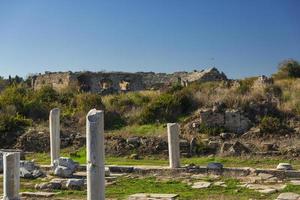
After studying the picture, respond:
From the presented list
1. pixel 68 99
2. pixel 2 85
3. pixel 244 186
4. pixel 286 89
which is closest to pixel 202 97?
pixel 286 89

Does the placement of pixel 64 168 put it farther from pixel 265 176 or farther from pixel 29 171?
pixel 265 176

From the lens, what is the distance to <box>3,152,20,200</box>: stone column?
13.3 metres

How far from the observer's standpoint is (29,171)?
17.9 meters

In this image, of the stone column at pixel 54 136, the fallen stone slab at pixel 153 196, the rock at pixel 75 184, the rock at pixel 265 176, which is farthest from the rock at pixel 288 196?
the stone column at pixel 54 136

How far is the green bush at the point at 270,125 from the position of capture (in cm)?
2325

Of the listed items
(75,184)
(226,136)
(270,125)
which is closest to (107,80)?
(226,136)

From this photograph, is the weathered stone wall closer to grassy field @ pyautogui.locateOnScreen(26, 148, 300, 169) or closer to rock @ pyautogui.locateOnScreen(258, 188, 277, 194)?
grassy field @ pyautogui.locateOnScreen(26, 148, 300, 169)

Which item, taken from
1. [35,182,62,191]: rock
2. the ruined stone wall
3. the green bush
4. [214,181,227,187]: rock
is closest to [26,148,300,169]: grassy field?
the green bush

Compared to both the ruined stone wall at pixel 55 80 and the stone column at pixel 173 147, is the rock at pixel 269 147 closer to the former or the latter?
the stone column at pixel 173 147

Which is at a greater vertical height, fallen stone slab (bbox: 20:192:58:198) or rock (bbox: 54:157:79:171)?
rock (bbox: 54:157:79:171)

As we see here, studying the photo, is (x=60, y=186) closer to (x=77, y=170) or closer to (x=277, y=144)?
(x=77, y=170)

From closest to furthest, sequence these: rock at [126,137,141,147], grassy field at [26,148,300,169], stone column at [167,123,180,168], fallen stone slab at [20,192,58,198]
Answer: fallen stone slab at [20,192,58,198]
stone column at [167,123,180,168]
grassy field at [26,148,300,169]
rock at [126,137,141,147]

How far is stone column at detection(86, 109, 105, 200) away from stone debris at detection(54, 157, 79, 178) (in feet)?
21.1

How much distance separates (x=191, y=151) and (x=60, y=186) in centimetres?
835
